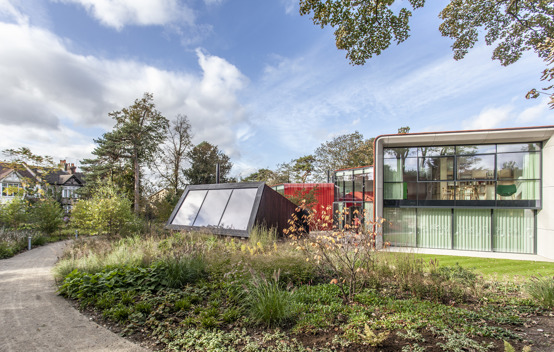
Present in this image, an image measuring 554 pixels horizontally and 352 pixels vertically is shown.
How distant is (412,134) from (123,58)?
11.7 metres

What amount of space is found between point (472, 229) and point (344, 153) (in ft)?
55.4

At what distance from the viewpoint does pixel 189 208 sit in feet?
36.1

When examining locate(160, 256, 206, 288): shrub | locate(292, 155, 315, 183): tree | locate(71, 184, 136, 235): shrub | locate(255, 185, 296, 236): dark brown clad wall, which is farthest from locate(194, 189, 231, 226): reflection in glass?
locate(292, 155, 315, 183): tree

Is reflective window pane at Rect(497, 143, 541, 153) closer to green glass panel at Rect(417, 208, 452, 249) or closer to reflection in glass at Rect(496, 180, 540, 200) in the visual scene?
reflection in glass at Rect(496, 180, 540, 200)

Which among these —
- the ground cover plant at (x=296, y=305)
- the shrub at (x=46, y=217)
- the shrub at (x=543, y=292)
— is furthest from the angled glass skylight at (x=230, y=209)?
the shrub at (x=46, y=217)

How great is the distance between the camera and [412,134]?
12.4 meters

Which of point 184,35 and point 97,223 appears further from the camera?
point 97,223

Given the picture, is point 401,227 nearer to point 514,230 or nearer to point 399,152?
point 399,152

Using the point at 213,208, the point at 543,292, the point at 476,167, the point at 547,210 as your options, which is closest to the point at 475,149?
the point at 476,167

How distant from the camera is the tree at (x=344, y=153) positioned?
88.9 ft

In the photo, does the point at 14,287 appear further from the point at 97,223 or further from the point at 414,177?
the point at 414,177

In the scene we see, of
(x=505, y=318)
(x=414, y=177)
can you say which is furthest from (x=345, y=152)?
(x=505, y=318)

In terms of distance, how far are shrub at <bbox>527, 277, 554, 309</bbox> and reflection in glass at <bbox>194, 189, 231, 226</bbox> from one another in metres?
8.21

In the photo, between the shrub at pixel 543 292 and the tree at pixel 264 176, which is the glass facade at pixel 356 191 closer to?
the shrub at pixel 543 292
